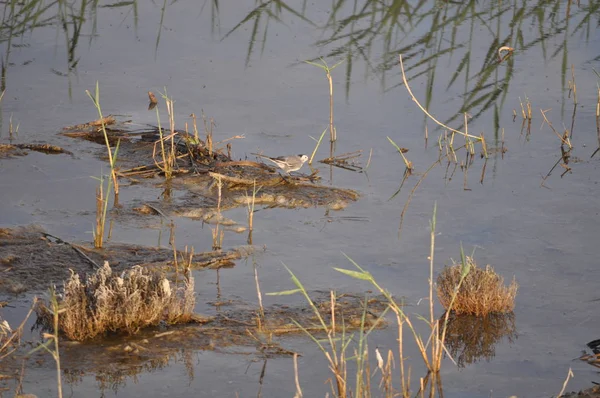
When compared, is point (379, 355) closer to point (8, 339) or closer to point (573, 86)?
point (8, 339)

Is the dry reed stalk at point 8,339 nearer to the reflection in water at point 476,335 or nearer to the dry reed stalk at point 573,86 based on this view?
the reflection in water at point 476,335

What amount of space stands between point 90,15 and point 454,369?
30.9 ft

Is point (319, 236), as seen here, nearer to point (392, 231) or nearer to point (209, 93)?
point (392, 231)

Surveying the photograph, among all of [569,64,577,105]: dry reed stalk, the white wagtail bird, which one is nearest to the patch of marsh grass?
the white wagtail bird

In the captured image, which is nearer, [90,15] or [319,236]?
[319,236]

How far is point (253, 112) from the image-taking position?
10.7 metres

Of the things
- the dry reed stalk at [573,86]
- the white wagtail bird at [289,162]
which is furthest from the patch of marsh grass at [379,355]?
the dry reed stalk at [573,86]

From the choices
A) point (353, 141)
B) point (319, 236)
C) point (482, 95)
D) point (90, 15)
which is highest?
point (90, 15)

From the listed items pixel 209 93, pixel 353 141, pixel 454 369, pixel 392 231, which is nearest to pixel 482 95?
pixel 353 141

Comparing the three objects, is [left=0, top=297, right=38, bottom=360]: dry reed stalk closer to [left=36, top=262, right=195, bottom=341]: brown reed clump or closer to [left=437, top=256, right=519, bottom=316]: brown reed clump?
[left=36, top=262, right=195, bottom=341]: brown reed clump

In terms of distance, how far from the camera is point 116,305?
5.95 metres

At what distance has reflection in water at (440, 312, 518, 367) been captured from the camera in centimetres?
624

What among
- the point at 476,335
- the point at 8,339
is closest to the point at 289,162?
the point at 476,335

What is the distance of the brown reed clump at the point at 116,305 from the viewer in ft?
19.2
